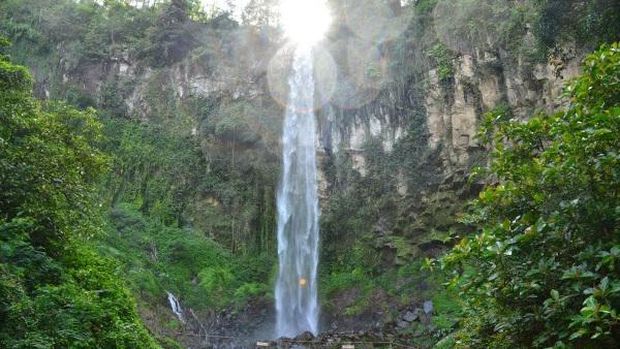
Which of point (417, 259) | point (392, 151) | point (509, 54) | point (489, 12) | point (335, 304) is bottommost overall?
point (335, 304)

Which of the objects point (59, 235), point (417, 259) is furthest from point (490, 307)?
point (417, 259)

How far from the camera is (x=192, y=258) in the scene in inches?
960

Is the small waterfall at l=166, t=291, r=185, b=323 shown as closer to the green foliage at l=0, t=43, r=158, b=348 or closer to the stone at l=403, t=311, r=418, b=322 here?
the stone at l=403, t=311, r=418, b=322

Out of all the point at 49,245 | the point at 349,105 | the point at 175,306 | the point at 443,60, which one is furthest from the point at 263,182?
the point at 49,245

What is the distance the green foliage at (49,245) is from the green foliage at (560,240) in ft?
13.4

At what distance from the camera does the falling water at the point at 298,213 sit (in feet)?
76.7

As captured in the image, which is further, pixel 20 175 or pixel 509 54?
pixel 509 54

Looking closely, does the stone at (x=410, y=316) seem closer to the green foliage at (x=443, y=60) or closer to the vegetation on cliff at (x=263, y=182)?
the vegetation on cliff at (x=263, y=182)

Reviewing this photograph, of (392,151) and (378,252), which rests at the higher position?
(392,151)

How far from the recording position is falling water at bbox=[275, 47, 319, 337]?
23.4 metres

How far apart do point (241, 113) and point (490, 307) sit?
971 inches

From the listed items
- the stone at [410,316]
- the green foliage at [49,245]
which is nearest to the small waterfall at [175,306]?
the stone at [410,316]

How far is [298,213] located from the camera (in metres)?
26.6

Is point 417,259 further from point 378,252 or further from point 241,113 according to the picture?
point 241,113
